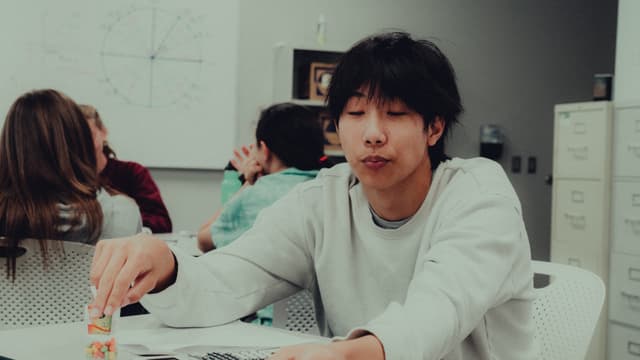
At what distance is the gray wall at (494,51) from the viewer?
14.8ft

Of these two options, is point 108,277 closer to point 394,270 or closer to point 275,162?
point 394,270

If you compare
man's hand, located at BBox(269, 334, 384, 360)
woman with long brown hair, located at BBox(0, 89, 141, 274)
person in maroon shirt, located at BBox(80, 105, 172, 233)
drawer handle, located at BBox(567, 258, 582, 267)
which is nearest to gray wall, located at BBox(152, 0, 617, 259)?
person in maroon shirt, located at BBox(80, 105, 172, 233)

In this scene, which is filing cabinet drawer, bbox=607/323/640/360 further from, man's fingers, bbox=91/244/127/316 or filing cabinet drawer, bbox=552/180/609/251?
man's fingers, bbox=91/244/127/316

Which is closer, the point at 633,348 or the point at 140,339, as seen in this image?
the point at 140,339

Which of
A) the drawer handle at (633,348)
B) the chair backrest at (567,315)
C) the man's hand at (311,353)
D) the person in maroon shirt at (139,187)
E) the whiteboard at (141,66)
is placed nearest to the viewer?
the man's hand at (311,353)

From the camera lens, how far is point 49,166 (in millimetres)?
2152

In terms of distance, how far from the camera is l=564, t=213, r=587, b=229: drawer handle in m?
3.76

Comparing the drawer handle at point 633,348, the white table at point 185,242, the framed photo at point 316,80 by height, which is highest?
the framed photo at point 316,80

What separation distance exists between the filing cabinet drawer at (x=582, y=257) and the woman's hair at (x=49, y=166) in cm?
249

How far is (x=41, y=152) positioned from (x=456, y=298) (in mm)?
1539

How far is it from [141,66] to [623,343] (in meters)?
2.90

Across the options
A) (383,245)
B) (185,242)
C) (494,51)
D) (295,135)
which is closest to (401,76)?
(383,245)

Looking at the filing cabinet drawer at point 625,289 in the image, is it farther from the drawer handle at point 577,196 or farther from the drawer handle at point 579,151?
the drawer handle at point 579,151

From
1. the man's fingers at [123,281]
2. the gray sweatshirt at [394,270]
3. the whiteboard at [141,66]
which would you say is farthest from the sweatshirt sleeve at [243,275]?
the whiteboard at [141,66]
